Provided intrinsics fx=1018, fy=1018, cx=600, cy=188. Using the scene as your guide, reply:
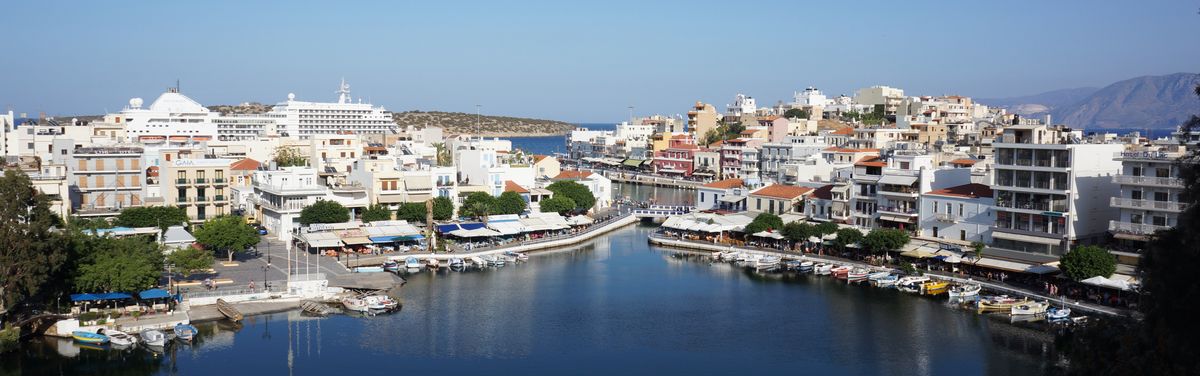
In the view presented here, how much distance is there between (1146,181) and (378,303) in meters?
22.0

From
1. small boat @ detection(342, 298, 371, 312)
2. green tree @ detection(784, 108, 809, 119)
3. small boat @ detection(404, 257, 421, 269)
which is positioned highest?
green tree @ detection(784, 108, 809, 119)

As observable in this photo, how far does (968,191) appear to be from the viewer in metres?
34.8

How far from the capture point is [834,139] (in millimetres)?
63219

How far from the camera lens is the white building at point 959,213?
33312 millimetres

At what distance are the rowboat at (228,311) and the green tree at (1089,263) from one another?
72.5 feet

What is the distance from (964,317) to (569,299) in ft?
35.9

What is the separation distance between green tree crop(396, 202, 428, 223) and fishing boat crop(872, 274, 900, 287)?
1774cm

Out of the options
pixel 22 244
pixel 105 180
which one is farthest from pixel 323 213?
pixel 22 244

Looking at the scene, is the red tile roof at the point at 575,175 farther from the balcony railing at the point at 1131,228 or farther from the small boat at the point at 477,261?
the balcony railing at the point at 1131,228

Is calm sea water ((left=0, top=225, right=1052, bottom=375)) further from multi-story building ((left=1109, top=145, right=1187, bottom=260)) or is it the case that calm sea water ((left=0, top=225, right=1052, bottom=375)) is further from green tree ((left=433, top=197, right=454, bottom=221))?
green tree ((left=433, top=197, right=454, bottom=221))

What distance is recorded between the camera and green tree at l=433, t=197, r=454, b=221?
40.4 meters

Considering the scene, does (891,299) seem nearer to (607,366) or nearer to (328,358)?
(607,366)

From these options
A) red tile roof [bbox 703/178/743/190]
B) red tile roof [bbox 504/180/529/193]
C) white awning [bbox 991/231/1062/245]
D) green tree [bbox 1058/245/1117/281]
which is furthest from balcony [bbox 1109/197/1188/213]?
red tile roof [bbox 504/180/529/193]

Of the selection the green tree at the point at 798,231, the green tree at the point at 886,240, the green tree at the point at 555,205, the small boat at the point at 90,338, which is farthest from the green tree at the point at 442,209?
the small boat at the point at 90,338
